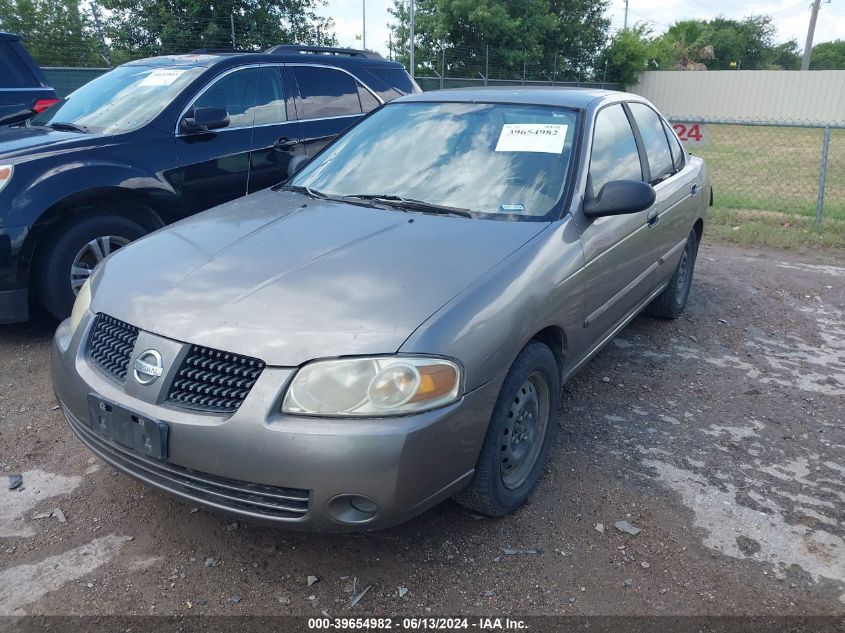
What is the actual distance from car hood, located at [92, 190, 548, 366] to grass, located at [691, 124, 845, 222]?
6.85m

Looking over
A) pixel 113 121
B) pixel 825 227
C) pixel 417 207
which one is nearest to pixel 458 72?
pixel 825 227

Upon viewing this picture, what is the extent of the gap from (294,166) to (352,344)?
2.26 metres

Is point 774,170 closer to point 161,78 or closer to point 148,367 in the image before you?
point 161,78

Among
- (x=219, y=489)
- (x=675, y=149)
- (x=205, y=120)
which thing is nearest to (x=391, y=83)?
(x=205, y=120)

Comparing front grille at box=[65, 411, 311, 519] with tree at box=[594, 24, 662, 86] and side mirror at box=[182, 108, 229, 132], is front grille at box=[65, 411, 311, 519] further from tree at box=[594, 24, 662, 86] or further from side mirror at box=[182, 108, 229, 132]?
tree at box=[594, 24, 662, 86]

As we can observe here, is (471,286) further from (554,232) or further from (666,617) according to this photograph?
(666,617)

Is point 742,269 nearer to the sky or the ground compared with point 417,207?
nearer to the ground

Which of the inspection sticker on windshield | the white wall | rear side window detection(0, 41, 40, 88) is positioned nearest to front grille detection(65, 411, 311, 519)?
the inspection sticker on windshield

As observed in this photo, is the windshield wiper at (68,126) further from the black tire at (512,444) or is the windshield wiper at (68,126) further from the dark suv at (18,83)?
the black tire at (512,444)

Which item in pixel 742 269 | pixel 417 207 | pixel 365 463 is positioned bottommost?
pixel 742 269

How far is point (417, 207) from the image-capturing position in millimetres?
3346

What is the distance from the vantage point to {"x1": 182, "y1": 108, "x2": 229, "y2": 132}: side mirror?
5.00 meters

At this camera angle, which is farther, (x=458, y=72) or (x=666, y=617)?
(x=458, y=72)

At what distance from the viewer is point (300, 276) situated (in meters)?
2.68
